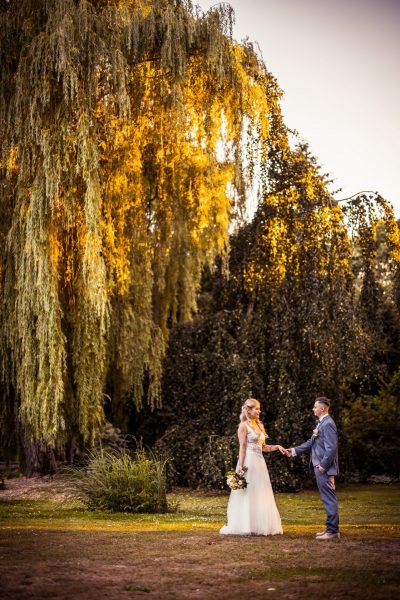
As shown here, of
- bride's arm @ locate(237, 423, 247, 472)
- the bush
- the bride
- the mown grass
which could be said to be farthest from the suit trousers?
the bush

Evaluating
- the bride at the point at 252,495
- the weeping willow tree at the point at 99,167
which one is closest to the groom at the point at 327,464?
Answer: the bride at the point at 252,495

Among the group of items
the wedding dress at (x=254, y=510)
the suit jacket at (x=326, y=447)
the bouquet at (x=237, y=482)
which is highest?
the suit jacket at (x=326, y=447)

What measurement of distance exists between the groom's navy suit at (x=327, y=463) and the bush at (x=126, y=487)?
323 centimetres

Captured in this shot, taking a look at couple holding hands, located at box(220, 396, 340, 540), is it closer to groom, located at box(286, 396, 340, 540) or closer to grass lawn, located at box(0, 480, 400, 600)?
groom, located at box(286, 396, 340, 540)

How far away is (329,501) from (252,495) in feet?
3.03

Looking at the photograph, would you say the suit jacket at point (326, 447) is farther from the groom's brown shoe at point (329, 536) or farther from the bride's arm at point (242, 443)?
the bride's arm at point (242, 443)

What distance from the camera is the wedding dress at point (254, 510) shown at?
8516 millimetres

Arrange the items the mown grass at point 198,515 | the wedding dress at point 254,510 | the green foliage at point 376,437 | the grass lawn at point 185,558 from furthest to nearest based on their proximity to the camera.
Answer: the green foliage at point 376,437
the mown grass at point 198,515
the wedding dress at point 254,510
the grass lawn at point 185,558

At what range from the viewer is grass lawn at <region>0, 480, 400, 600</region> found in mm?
5422

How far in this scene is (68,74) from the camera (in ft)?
37.1

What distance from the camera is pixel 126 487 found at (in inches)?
428

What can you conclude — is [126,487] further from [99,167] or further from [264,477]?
[99,167]

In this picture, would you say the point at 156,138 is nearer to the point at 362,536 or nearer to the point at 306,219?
the point at 306,219

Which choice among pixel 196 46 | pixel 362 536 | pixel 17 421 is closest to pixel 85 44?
pixel 196 46
